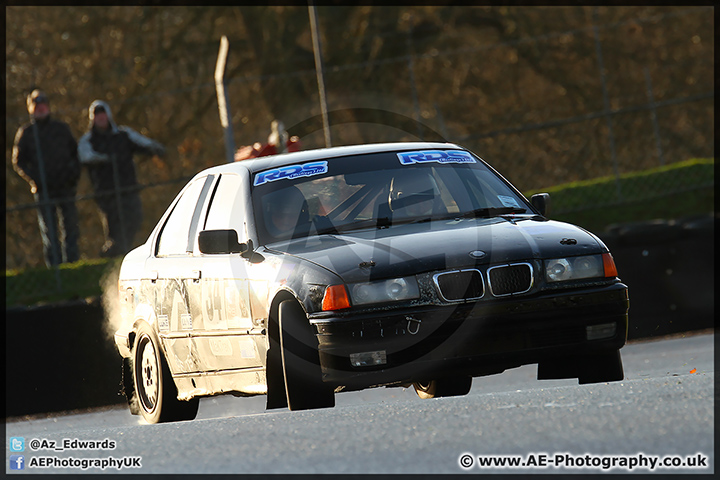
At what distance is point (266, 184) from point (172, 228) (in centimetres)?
116

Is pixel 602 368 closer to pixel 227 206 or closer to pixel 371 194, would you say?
pixel 371 194

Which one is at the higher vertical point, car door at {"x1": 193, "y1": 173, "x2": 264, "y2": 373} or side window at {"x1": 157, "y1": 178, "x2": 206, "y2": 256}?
side window at {"x1": 157, "y1": 178, "x2": 206, "y2": 256}

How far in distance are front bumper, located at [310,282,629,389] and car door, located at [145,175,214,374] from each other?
1515 mm

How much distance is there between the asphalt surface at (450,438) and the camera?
468 cm

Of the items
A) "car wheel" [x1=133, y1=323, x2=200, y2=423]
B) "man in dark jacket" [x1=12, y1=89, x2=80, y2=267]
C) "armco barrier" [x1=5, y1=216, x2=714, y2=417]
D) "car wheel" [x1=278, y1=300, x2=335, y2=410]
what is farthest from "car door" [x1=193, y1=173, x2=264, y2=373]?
"man in dark jacket" [x1=12, y1=89, x2=80, y2=267]

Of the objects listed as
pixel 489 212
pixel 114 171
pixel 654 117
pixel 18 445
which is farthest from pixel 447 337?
pixel 654 117

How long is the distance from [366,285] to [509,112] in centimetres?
2084

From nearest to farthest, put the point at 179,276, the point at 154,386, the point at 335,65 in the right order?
the point at 179,276 < the point at 154,386 < the point at 335,65

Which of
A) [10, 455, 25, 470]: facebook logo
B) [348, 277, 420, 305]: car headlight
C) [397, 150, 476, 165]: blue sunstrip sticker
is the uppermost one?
[397, 150, 476, 165]: blue sunstrip sticker

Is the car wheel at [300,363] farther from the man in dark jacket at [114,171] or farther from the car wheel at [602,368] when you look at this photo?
the man in dark jacket at [114,171]

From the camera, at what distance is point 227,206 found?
7367 millimetres

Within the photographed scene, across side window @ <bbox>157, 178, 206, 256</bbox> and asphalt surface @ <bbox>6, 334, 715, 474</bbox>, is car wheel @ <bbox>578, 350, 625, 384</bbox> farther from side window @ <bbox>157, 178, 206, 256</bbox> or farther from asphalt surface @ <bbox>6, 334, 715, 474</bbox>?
side window @ <bbox>157, 178, 206, 256</bbox>

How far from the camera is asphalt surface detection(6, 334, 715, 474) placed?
4684mm

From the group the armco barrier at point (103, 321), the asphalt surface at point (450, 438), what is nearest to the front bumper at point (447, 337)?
the asphalt surface at point (450, 438)
